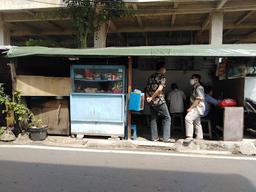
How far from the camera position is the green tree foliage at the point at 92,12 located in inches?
377

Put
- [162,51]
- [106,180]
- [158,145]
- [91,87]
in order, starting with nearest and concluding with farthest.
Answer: [106,180], [162,51], [158,145], [91,87]

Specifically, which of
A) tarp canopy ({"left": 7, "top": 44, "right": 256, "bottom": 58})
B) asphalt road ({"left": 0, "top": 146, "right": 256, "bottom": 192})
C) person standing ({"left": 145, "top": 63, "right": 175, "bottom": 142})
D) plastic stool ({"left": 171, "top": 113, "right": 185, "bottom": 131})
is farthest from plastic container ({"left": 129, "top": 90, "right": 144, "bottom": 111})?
plastic stool ({"left": 171, "top": 113, "right": 185, "bottom": 131})

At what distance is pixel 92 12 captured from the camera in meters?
9.85

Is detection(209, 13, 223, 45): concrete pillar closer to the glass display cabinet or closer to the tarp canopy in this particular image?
the tarp canopy

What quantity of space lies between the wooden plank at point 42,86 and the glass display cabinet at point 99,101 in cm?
32

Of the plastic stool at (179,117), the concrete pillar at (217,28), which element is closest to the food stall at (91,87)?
the plastic stool at (179,117)

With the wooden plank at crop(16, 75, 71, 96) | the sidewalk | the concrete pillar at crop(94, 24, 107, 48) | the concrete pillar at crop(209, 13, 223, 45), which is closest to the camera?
the sidewalk

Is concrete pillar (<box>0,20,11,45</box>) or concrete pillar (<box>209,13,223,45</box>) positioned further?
concrete pillar (<box>0,20,11,45</box>)

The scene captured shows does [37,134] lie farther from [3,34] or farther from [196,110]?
[3,34]

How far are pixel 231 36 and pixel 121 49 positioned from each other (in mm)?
11081

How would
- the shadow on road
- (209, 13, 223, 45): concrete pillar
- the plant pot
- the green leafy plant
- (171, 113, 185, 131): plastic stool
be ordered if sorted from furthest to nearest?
(209, 13, 223, 45): concrete pillar
(171, 113, 185, 131): plastic stool
the green leafy plant
the plant pot
the shadow on road

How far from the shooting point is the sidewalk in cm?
616

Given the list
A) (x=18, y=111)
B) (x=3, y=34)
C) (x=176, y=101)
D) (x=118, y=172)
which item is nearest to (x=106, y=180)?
(x=118, y=172)

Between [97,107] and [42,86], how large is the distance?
1.62m
